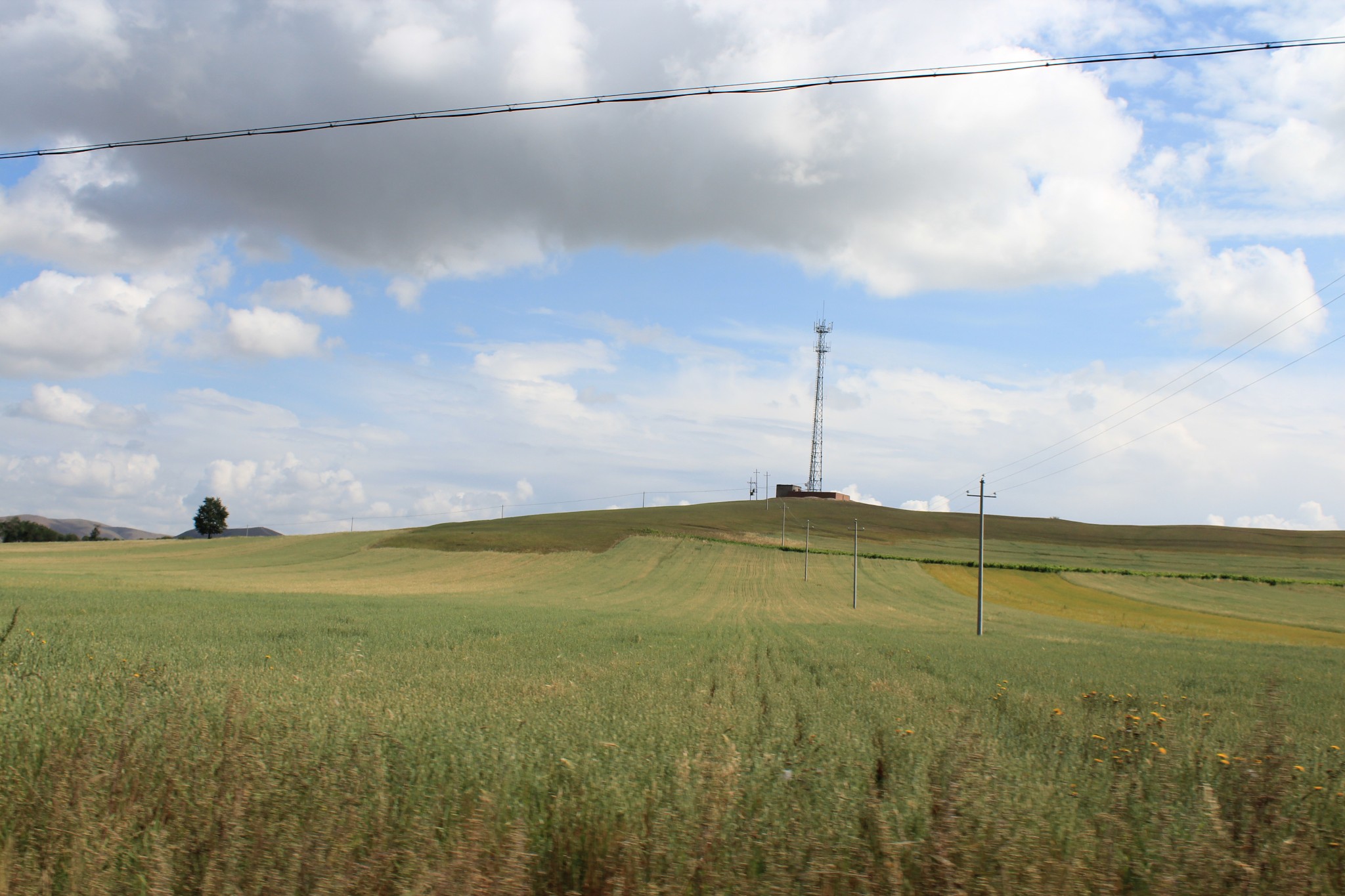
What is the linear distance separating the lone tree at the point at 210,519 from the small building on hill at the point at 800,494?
93.9m

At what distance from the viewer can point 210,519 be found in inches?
5482

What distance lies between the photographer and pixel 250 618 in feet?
70.4

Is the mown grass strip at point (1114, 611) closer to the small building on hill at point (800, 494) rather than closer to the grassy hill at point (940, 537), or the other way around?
the grassy hill at point (940, 537)

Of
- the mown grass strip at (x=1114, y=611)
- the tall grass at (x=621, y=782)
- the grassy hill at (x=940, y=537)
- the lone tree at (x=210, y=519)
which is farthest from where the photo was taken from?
the lone tree at (x=210, y=519)

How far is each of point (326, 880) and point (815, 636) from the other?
22732 mm

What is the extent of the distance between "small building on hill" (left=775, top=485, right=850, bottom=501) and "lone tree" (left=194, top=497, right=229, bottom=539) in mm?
93928

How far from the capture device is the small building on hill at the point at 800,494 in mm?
144125

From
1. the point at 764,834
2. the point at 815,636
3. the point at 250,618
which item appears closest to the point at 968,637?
the point at 815,636

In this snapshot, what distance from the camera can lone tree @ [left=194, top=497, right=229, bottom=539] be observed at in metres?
139

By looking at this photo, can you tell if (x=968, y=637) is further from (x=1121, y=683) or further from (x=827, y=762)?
(x=827, y=762)

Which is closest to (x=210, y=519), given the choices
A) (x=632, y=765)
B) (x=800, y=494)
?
(x=800, y=494)

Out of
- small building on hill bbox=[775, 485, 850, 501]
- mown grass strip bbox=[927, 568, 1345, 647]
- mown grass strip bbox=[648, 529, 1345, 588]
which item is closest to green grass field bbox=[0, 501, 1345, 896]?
mown grass strip bbox=[927, 568, 1345, 647]

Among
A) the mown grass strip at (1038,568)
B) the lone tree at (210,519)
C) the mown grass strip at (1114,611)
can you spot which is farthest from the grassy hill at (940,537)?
the lone tree at (210,519)

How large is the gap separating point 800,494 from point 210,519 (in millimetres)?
98849
